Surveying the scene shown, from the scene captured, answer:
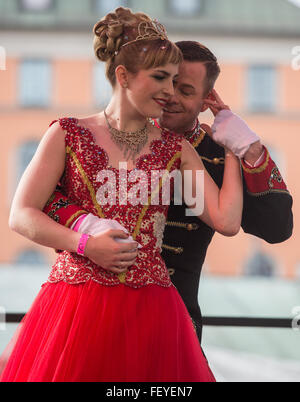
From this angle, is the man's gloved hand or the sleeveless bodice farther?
the man's gloved hand

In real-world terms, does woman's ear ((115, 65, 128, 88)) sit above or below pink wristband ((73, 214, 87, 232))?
above

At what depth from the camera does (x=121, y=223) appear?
5.64 feet

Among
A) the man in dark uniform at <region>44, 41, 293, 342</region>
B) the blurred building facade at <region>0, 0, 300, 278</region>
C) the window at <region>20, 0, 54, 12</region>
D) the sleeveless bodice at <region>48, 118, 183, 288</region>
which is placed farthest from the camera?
the window at <region>20, 0, 54, 12</region>

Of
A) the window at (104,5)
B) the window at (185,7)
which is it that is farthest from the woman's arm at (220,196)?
the window at (104,5)

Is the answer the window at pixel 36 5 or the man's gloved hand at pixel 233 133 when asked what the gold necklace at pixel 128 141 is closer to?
the man's gloved hand at pixel 233 133

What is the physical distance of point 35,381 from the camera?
1.57 meters

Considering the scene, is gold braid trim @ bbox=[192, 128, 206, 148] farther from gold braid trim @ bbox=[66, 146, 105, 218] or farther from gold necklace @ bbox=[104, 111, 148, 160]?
gold braid trim @ bbox=[66, 146, 105, 218]

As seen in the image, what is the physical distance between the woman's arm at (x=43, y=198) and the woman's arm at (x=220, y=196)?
15.3 inches

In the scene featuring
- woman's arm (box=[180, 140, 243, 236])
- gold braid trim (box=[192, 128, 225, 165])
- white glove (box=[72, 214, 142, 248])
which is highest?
gold braid trim (box=[192, 128, 225, 165])

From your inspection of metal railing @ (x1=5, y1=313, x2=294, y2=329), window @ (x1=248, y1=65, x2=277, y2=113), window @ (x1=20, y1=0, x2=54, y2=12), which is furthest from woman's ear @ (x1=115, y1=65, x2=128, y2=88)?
window @ (x1=20, y1=0, x2=54, y2=12)

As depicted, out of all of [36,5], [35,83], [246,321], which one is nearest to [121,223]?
[246,321]

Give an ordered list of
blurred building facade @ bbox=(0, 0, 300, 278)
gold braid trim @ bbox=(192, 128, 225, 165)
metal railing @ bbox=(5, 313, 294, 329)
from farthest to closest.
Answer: blurred building facade @ bbox=(0, 0, 300, 278) → metal railing @ bbox=(5, 313, 294, 329) → gold braid trim @ bbox=(192, 128, 225, 165)

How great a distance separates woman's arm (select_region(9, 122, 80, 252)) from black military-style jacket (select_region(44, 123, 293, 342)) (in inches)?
19.8

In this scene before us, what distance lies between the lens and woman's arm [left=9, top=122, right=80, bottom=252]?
1.64 m
